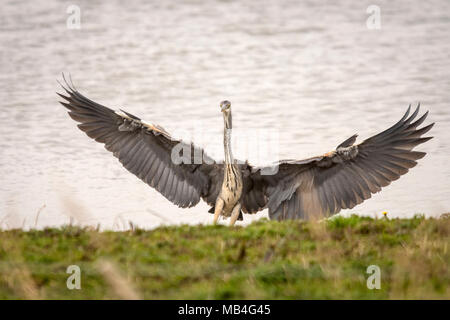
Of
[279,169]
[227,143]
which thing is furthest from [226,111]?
[279,169]

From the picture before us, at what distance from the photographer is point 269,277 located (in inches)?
265

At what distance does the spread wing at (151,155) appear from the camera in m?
10.6

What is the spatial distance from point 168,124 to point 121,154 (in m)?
4.48

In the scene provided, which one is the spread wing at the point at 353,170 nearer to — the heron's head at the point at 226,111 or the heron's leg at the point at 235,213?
the heron's leg at the point at 235,213

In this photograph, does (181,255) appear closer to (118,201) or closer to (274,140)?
(118,201)

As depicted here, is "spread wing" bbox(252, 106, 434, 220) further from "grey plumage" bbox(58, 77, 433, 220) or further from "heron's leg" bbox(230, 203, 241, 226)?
"heron's leg" bbox(230, 203, 241, 226)

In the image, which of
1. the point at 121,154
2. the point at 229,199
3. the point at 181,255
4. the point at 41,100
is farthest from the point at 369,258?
the point at 41,100

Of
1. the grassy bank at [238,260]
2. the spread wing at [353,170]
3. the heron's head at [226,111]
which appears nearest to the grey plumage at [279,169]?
the spread wing at [353,170]

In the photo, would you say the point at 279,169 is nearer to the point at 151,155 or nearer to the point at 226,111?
the point at 226,111

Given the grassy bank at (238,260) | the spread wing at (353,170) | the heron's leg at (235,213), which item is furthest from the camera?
the heron's leg at (235,213)

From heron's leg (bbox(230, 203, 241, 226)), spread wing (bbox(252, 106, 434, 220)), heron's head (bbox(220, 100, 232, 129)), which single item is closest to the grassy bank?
spread wing (bbox(252, 106, 434, 220))

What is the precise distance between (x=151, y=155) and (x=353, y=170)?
2.73 metres

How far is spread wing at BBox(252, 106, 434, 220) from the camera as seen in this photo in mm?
10180

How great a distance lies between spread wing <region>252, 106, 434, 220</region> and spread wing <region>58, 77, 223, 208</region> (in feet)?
3.16
